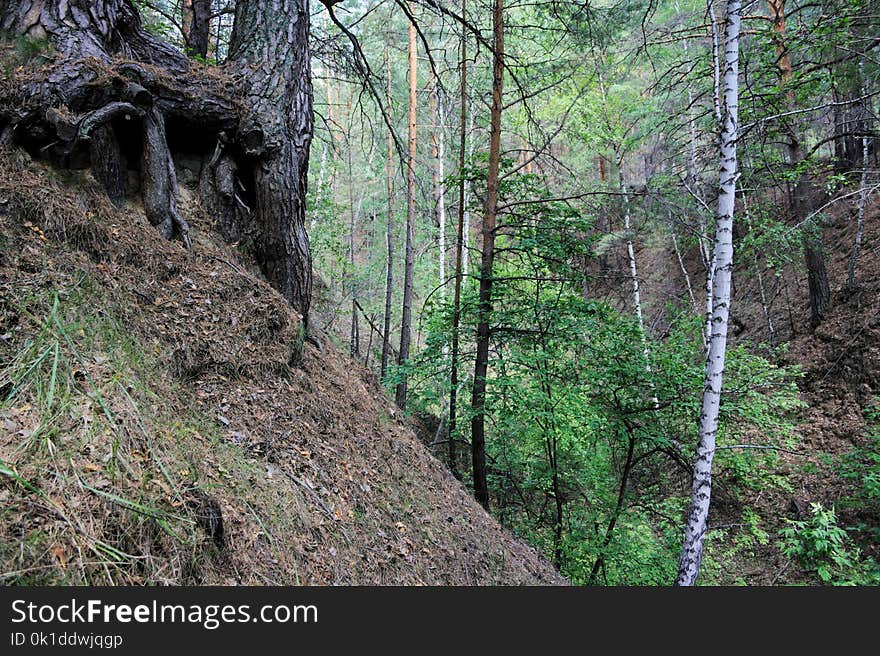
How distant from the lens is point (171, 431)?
2.40m

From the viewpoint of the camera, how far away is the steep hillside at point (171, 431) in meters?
1.72

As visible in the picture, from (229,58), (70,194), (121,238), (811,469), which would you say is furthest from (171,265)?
(811,469)

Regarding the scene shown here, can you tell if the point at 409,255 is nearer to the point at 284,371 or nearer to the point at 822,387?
the point at 284,371

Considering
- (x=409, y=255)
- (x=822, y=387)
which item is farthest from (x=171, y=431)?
(x=822, y=387)

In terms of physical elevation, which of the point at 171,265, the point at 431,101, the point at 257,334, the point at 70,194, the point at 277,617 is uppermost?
the point at 431,101

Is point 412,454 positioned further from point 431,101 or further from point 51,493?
point 431,101

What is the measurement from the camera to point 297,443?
135 inches

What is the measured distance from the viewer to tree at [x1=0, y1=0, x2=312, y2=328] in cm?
318

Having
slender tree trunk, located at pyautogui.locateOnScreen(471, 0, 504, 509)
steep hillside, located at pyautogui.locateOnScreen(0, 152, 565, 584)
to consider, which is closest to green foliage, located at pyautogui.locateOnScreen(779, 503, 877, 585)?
steep hillside, located at pyautogui.locateOnScreen(0, 152, 565, 584)

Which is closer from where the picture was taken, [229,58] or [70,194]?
[70,194]

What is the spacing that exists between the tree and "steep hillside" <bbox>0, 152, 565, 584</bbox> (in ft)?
0.94

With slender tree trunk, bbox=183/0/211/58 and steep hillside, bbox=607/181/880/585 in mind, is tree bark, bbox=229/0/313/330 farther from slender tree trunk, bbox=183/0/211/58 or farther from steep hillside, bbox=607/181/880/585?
steep hillside, bbox=607/181/880/585

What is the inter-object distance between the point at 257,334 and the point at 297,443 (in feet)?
3.05

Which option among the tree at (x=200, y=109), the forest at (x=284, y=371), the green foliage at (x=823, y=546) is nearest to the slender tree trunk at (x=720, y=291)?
the forest at (x=284, y=371)
